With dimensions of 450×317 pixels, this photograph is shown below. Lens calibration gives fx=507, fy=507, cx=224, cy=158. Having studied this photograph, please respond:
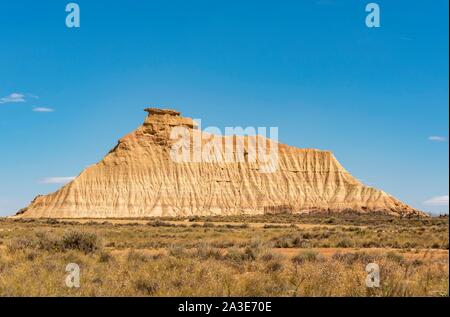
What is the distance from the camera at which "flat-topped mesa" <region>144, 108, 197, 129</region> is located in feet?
317

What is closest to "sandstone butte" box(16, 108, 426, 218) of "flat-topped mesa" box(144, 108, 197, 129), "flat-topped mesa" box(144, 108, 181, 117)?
"flat-topped mesa" box(144, 108, 181, 117)

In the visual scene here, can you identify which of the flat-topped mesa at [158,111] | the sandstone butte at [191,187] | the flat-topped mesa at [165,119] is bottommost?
the sandstone butte at [191,187]

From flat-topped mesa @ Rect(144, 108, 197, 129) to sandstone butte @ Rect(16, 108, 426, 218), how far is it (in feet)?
0.63

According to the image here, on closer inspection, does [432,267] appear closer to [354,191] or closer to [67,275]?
[67,275]

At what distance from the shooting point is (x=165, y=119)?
97.8 m

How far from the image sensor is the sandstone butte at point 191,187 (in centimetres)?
8219

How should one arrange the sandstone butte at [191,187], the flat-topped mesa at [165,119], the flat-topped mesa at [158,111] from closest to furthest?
the sandstone butte at [191,187] < the flat-topped mesa at [165,119] < the flat-topped mesa at [158,111]

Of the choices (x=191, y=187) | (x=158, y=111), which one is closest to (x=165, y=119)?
(x=158, y=111)

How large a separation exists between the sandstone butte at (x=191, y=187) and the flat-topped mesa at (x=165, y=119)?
192mm

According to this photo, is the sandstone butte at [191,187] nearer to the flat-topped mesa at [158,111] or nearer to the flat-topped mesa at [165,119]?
the flat-topped mesa at [158,111]

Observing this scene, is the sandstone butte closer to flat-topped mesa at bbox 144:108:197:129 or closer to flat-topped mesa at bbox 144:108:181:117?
flat-topped mesa at bbox 144:108:181:117

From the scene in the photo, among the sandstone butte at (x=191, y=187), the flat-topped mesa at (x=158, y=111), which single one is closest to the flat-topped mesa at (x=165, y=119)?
the flat-topped mesa at (x=158, y=111)

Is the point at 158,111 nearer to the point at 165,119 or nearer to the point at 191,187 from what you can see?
the point at 165,119
